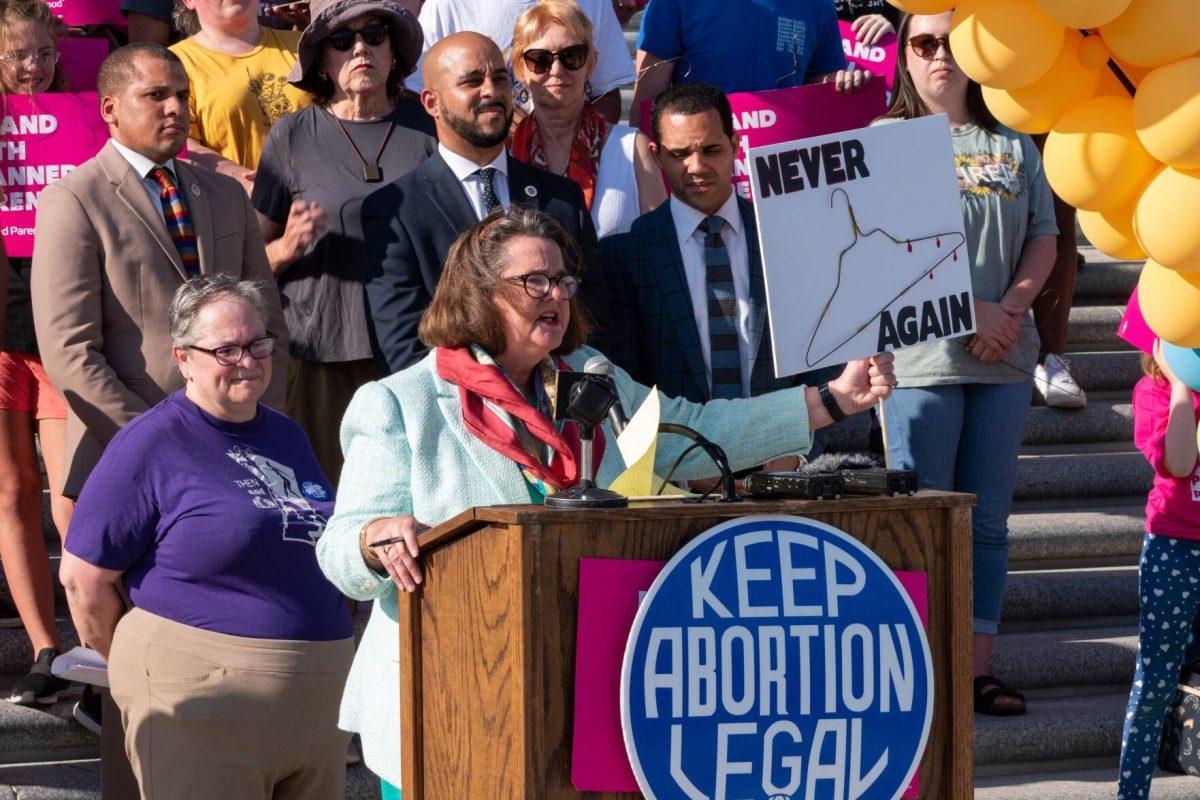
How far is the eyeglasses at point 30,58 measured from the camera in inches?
239

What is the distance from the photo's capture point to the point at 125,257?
5.15m

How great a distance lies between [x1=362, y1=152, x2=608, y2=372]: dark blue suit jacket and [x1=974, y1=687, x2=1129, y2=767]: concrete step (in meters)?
2.10

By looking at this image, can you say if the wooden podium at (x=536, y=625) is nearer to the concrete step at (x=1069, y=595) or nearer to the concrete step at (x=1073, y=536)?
the concrete step at (x=1069, y=595)

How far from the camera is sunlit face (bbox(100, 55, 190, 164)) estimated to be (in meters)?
5.25

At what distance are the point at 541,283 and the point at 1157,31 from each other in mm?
1248

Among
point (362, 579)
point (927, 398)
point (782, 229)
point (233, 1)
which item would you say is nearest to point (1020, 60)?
point (782, 229)

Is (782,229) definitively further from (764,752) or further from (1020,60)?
(764,752)

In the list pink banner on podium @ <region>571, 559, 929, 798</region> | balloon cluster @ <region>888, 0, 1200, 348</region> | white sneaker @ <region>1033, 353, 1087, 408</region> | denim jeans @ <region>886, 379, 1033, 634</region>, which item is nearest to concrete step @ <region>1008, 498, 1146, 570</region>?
white sneaker @ <region>1033, 353, 1087, 408</region>

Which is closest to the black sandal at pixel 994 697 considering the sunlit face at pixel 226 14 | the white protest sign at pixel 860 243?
the white protest sign at pixel 860 243

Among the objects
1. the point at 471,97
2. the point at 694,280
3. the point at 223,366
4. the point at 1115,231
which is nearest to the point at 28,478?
the point at 223,366

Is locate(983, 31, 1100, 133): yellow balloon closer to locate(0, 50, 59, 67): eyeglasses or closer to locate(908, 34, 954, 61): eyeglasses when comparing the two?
locate(908, 34, 954, 61): eyeglasses

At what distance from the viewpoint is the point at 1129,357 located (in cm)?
812

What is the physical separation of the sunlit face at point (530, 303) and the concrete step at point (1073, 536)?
13.0 ft

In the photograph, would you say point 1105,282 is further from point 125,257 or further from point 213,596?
point 213,596
